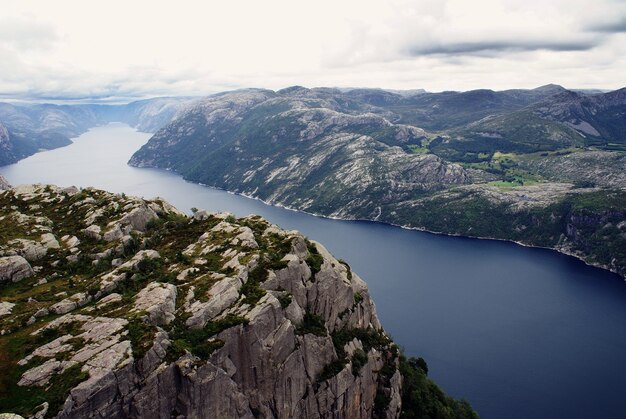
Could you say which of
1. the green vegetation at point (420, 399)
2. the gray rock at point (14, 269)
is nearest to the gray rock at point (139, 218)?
the gray rock at point (14, 269)

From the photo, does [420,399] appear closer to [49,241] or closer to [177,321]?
[177,321]

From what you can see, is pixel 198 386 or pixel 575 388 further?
pixel 575 388

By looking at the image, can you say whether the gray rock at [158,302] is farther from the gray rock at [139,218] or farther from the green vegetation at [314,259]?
the green vegetation at [314,259]

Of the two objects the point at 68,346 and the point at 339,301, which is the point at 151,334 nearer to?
the point at 68,346

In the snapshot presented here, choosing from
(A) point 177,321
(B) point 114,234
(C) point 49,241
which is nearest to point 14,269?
(C) point 49,241

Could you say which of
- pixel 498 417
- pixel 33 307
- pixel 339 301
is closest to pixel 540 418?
pixel 498 417

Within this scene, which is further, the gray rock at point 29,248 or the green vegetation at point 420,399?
the green vegetation at point 420,399
